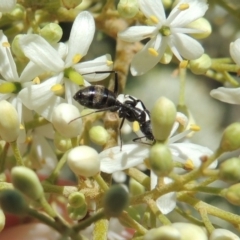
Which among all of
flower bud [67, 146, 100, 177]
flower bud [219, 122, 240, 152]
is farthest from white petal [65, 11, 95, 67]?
flower bud [219, 122, 240, 152]

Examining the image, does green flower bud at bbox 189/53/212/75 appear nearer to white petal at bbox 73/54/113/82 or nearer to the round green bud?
white petal at bbox 73/54/113/82

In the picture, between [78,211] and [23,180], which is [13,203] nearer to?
[23,180]

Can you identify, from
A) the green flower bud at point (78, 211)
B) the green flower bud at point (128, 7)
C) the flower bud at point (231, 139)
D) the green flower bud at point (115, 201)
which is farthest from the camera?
the green flower bud at point (128, 7)

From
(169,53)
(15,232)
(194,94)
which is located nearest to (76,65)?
(169,53)

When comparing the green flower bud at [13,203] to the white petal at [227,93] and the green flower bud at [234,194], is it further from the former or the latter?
the white petal at [227,93]

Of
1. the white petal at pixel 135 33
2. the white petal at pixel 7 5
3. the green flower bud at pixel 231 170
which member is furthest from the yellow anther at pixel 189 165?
the white petal at pixel 7 5

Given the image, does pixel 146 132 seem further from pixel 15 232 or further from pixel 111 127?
pixel 15 232
